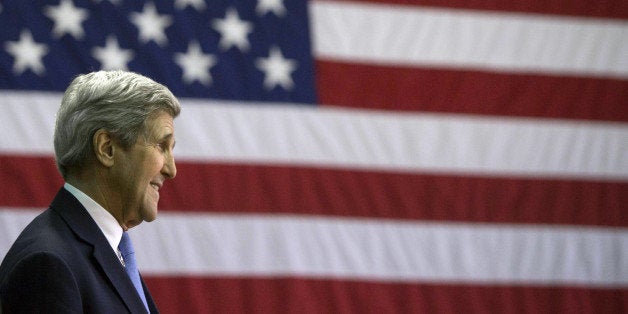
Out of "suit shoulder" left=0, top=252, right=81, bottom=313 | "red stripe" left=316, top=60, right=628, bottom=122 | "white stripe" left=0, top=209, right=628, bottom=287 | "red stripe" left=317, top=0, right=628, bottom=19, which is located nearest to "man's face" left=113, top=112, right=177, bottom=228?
"suit shoulder" left=0, top=252, right=81, bottom=313


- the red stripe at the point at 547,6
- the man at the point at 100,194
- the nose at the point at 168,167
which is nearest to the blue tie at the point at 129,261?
the man at the point at 100,194

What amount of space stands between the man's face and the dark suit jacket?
78 millimetres

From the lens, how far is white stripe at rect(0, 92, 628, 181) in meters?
2.74

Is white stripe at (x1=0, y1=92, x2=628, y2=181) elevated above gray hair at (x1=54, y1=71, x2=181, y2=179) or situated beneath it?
situated beneath

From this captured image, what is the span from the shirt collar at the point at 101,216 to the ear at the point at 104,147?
6 centimetres

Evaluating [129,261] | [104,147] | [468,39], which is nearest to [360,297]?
[468,39]

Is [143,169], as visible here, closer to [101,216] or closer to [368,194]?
[101,216]

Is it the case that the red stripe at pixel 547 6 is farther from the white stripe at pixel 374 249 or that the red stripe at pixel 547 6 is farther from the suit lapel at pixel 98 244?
the suit lapel at pixel 98 244

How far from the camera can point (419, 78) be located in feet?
10.1

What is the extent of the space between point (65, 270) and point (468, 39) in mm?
2097

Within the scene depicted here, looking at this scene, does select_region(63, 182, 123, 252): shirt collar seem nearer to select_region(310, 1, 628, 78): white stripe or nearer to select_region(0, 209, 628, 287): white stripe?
select_region(0, 209, 628, 287): white stripe

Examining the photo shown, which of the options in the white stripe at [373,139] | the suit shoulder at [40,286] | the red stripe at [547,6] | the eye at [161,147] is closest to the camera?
the suit shoulder at [40,286]

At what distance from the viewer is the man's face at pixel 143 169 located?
1453 mm

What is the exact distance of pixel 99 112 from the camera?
4.63ft
